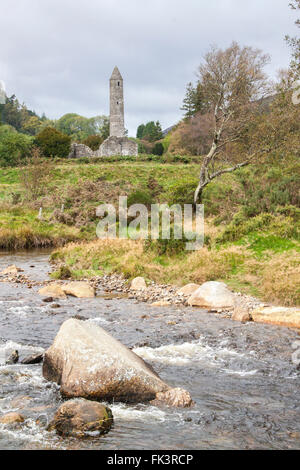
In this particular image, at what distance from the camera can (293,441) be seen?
5.32m

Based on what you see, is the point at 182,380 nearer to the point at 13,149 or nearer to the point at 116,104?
the point at 13,149

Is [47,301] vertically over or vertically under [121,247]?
under

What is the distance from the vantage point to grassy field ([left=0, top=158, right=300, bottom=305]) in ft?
48.4

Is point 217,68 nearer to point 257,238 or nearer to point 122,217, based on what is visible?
point 122,217

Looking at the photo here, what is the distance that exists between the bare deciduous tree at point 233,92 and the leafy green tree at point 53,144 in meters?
40.8

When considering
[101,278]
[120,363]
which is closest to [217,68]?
[101,278]

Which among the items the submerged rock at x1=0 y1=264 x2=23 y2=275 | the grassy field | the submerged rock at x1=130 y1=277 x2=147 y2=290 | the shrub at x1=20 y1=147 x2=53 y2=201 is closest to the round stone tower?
the shrub at x1=20 y1=147 x2=53 y2=201

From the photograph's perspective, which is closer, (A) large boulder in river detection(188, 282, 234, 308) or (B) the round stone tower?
(A) large boulder in river detection(188, 282, 234, 308)

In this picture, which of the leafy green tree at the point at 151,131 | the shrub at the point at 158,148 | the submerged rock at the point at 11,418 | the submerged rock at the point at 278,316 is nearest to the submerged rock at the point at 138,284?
the submerged rock at the point at 278,316

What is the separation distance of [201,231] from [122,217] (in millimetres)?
9448

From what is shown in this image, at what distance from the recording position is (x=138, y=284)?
50.1ft

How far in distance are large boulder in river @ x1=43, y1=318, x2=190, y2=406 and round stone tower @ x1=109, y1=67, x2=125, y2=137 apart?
2938 inches

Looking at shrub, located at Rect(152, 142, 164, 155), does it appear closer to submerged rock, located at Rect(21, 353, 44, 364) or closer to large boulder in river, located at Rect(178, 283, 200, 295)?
large boulder in river, located at Rect(178, 283, 200, 295)
